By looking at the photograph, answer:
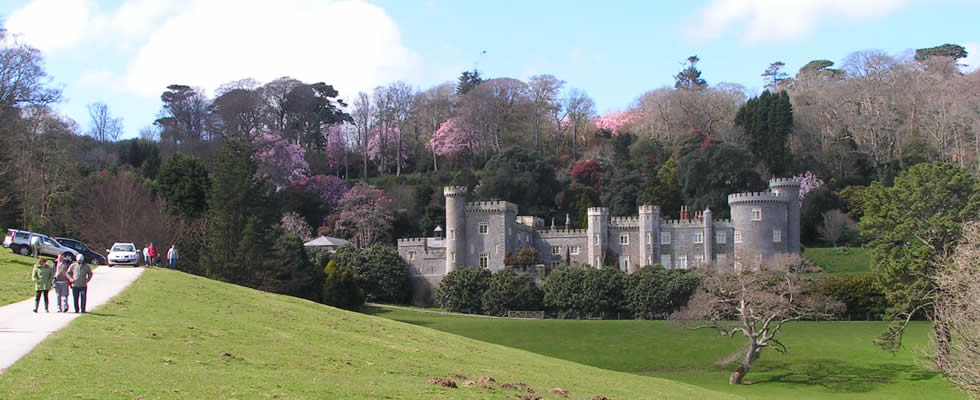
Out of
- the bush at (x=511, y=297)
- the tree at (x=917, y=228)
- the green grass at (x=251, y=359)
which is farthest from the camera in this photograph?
the bush at (x=511, y=297)

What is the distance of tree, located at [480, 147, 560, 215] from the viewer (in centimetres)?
9606

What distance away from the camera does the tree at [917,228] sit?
50469mm

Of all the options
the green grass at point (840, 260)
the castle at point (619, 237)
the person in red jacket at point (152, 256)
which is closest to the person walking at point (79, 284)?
the person in red jacket at point (152, 256)

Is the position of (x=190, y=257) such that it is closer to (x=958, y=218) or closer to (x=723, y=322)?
(x=723, y=322)

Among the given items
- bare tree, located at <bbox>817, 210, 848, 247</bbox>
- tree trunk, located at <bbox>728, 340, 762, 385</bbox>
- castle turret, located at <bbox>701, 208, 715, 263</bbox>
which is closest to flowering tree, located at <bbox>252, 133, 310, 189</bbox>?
castle turret, located at <bbox>701, 208, 715, 263</bbox>

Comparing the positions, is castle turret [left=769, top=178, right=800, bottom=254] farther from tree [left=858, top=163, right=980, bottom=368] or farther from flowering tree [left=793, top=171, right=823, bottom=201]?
tree [left=858, top=163, right=980, bottom=368]

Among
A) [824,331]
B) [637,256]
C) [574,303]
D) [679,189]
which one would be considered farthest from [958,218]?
[679,189]

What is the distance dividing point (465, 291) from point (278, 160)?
31431mm

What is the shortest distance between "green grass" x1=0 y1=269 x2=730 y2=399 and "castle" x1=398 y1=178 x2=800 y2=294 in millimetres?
49792

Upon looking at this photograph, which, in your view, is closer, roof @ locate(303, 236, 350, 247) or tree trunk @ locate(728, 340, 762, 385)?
tree trunk @ locate(728, 340, 762, 385)

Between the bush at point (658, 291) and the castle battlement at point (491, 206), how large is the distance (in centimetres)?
1500

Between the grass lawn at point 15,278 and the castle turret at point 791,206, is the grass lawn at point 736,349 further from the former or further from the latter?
the grass lawn at point 15,278

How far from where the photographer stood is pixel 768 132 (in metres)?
97.5

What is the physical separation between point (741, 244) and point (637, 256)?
9024mm
